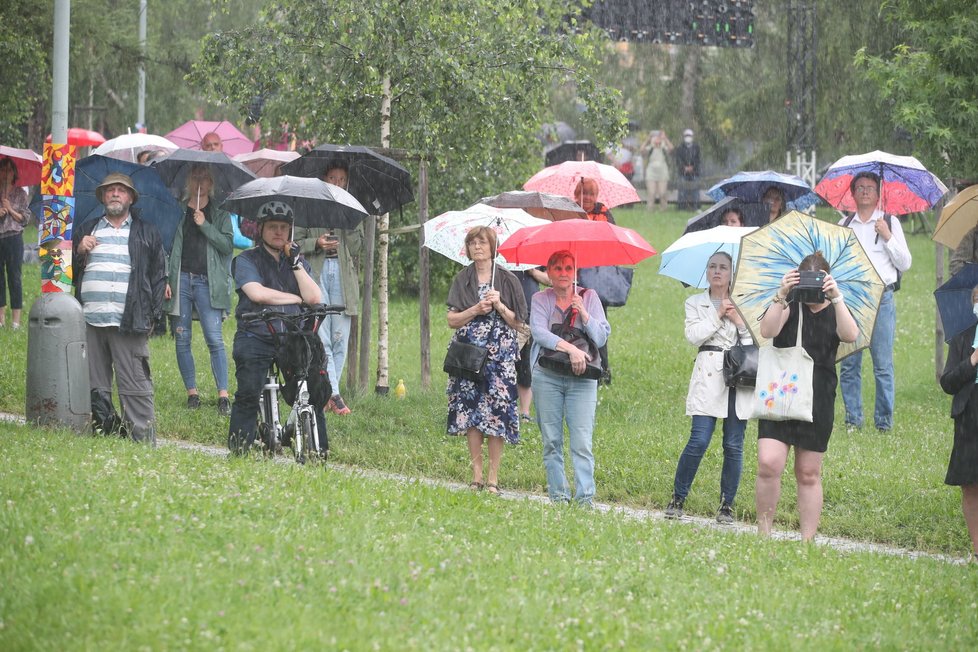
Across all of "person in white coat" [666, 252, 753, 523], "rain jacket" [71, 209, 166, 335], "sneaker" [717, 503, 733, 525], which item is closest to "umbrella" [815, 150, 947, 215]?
"person in white coat" [666, 252, 753, 523]

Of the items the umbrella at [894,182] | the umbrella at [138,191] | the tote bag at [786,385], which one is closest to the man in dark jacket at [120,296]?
the umbrella at [138,191]

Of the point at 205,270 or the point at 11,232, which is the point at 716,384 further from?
the point at 11,232

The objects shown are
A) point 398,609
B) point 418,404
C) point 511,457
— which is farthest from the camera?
point 418,404

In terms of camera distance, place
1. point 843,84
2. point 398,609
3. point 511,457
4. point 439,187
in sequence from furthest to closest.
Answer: point 843,84
point 439,187
point 511,457
point 398,609

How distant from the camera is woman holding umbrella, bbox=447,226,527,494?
10141 millimetres

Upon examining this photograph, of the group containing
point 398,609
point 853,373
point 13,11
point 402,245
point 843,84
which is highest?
point 843,84

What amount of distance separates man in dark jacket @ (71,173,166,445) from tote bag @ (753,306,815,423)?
15.1ft

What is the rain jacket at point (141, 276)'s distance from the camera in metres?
10.4

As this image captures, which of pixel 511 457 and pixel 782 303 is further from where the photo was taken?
pixel 511 457

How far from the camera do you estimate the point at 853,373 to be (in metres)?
12.9

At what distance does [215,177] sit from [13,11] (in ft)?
23.6

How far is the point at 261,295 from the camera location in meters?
9.65

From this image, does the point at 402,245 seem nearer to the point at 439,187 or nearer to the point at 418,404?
the point at 439,187

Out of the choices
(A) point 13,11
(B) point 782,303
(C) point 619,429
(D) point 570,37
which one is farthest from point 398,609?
(A) point 13,11
